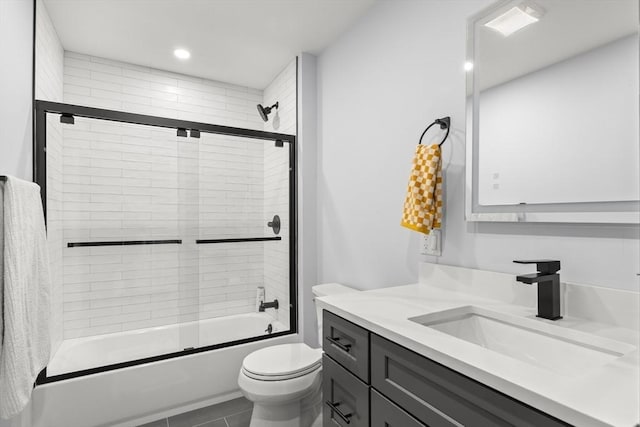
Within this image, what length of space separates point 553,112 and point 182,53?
2.65 meters

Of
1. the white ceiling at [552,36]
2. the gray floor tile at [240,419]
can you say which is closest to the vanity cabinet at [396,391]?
the gray floor tile at [240,419]

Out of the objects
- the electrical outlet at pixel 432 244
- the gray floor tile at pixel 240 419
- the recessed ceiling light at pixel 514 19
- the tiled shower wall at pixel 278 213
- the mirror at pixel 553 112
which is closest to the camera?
the mirror at pixel 553 112

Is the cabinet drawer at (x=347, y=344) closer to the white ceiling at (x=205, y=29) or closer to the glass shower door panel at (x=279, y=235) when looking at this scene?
the glass shower door panel at (x=279, y=235)

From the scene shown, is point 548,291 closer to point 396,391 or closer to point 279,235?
point 396,391

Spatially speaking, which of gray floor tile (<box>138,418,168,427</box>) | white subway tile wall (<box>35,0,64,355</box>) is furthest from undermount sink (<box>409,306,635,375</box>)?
white subway tile wall (<box>35,0,64,355</box>)

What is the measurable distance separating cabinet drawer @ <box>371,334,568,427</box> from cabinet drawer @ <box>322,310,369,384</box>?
0.04 m

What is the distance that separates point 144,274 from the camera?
229 cm

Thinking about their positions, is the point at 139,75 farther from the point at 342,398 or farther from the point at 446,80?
the point at 342,398

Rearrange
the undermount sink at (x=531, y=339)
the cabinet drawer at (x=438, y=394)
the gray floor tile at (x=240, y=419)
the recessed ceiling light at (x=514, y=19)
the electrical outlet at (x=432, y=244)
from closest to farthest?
1. the cabinet drawer at (x=438, y=394)
2. the undermount sink at (x=531, y=339)
3. the recessed ceiling light at (x=514, y=19)
4. the electrical outlet at (x=432, y=244)
5. the gray floor tile at (x=240, y=419)

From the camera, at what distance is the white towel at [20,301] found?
51.6 inches

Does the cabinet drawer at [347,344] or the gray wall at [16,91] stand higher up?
the gray wall at [16,91]

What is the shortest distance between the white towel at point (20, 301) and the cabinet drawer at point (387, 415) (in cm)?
135

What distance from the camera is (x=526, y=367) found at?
2.43ft

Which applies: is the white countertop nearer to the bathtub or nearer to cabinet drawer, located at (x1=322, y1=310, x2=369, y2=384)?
cabinet drawer, located at (x1=322, y1=310, x2=369, y2=384)
